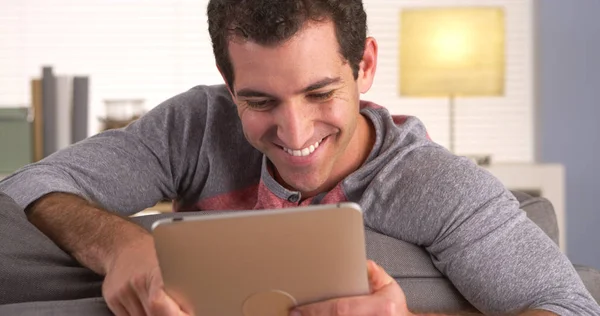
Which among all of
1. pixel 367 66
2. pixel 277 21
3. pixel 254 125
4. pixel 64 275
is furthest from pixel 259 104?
pixel 64 275

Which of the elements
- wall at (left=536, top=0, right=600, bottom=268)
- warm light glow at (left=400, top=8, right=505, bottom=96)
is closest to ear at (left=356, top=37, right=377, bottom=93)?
warm light glow at (left=400, top=8, right=505, bottom=96)

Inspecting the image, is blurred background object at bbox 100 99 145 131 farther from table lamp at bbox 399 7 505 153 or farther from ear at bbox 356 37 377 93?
ear at bbox 356 37 377 93

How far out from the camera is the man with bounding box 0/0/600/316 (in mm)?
1276

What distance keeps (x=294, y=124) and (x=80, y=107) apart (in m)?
2.31

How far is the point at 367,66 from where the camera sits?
5.39 feet

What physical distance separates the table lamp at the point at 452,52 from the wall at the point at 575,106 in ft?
2.65

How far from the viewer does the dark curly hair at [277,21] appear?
1.41m

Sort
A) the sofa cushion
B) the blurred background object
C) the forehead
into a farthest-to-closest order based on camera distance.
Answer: the blurred background object, the sofa cushion, the forehead

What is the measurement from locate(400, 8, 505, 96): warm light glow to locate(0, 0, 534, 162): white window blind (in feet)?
2.40

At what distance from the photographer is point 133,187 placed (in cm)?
170

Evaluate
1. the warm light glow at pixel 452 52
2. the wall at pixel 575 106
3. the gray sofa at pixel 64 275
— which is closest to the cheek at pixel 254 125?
the gray sofa at pixel 64 275

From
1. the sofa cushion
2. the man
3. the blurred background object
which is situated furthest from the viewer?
the blurred background object

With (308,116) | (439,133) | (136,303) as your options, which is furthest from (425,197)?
(439,133)

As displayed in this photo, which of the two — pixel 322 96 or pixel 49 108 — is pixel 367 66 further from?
pixel 49 108
